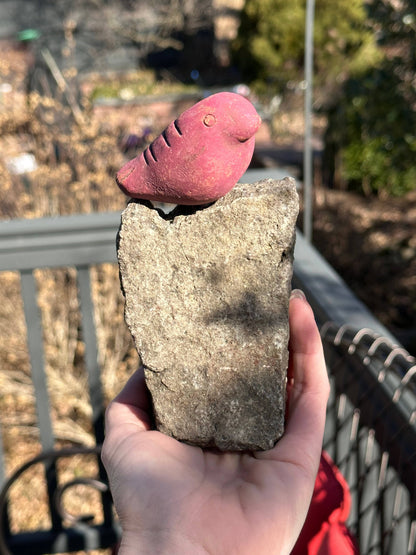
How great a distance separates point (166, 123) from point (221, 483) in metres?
6.91

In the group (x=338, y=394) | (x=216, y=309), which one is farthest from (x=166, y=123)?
(x=216, y=309)

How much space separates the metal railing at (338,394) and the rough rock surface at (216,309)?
0.25m

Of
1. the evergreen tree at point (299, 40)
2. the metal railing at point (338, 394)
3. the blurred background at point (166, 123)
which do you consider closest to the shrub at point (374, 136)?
the blurred background at point (166, 123)

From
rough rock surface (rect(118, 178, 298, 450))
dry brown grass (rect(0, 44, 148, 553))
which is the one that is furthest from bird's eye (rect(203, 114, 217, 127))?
dry brown grass (rect(0, 44, 148, 553))

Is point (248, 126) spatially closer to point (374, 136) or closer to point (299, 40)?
point (374, 136)

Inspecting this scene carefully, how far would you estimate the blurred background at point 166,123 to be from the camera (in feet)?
12.7

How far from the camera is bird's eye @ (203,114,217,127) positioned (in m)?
1.28

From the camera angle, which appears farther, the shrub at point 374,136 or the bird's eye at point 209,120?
the shrub at point 374,136

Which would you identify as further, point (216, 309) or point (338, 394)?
point (338, 394)

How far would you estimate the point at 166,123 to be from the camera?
7699 millimetres

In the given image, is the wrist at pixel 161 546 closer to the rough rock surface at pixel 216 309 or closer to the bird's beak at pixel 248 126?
the rough rock surface at pixel 216 309

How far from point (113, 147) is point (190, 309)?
3006 mm

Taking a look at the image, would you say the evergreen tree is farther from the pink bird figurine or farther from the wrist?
the wrist

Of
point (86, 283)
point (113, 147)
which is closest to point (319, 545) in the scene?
point (86, 283)
